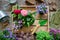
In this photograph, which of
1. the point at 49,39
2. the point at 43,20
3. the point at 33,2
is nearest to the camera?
the point at 49,39

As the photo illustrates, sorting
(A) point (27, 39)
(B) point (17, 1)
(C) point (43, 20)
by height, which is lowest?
(A) point (27, 39)

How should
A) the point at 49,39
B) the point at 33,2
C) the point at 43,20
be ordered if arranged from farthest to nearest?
the point at 33,2 < the point at 43,20 < the point at 49,39

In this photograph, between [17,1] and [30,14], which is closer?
[30,14]

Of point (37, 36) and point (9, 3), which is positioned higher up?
point (9, 3)

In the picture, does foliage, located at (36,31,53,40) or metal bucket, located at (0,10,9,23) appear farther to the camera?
metal bucket, located at (0,10,9,23)

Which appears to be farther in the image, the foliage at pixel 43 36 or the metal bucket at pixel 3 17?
the metal bucket at pixel 3 17

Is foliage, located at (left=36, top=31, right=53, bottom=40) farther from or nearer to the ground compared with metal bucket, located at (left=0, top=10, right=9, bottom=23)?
nearer to the ground

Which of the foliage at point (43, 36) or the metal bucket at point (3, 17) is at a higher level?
the metal bucket at point (3, 17)

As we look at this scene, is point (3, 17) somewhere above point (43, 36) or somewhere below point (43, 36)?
above

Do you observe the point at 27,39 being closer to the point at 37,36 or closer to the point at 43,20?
the point at 37,36

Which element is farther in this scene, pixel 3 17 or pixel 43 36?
pixel 3 17

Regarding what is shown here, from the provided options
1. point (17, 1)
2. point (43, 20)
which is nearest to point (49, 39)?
point (43, 20)

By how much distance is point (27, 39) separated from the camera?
7.09 ft

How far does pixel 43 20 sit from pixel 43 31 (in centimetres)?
A: 16
